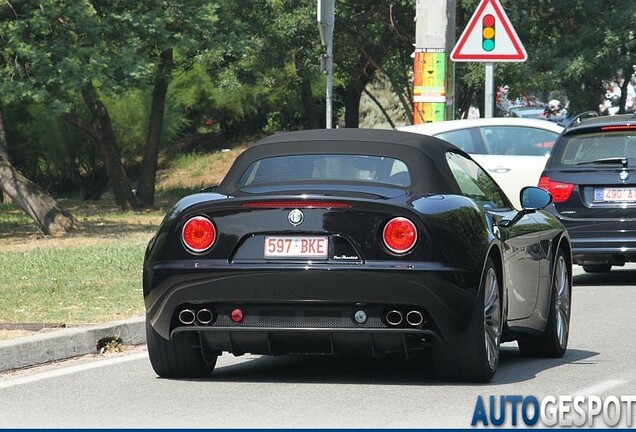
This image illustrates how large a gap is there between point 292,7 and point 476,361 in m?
23.1

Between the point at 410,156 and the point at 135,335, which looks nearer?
the point at 410,156

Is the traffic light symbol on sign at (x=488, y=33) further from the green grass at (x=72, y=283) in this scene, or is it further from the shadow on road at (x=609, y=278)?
the green grass at (x=72, y=283)

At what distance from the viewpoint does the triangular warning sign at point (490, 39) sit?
60.3 feet

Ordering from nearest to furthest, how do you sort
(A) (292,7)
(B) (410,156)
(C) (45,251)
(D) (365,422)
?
(D) (365,422)
(B) (410,156)
(C) (45,251)
(A) (292,7)

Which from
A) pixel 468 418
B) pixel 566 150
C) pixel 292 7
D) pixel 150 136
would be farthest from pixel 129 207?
pixel 468 418

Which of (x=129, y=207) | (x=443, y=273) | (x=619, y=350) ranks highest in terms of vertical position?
(x=443, y=273)

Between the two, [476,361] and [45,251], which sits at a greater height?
[476,361]

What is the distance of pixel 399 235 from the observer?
805cm

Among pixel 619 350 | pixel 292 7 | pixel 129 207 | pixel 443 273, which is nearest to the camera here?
pixel 443 273

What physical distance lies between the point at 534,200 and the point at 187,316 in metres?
2.46

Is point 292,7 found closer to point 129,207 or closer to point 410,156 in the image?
point 129,207

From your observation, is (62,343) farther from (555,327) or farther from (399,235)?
(555,327)

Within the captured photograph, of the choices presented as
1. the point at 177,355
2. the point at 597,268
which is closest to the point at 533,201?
the point at 177,355

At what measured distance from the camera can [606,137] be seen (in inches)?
582
